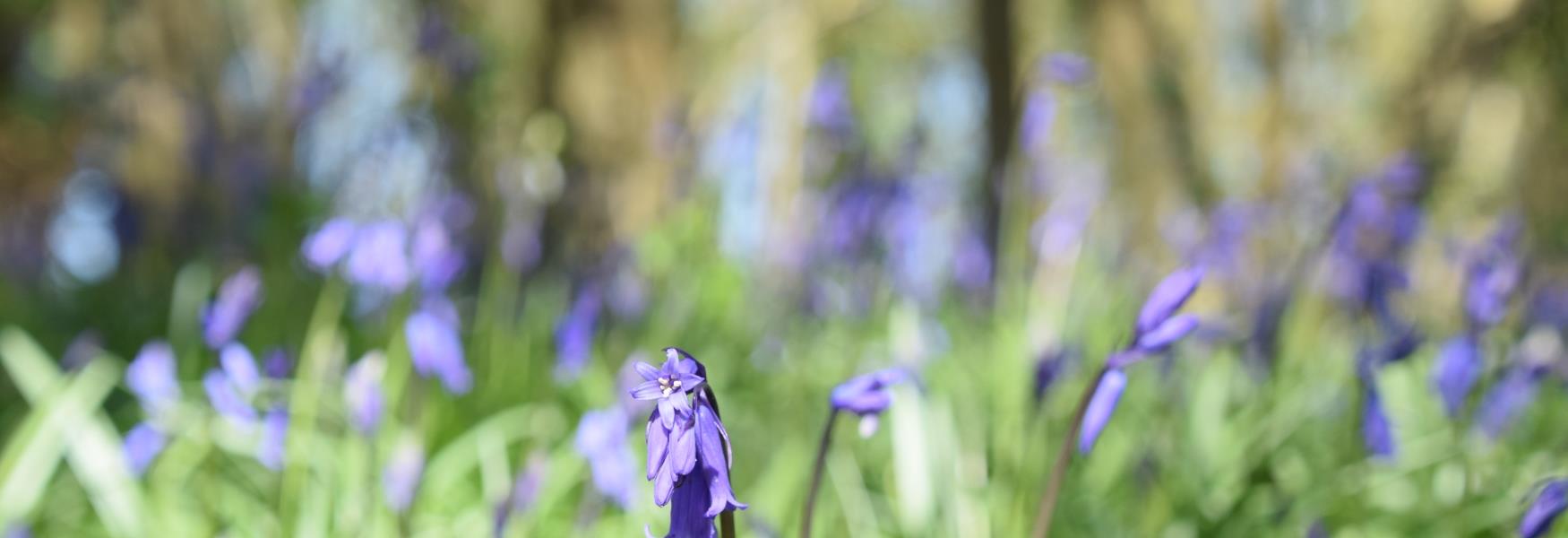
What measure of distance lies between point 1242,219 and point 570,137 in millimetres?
2806

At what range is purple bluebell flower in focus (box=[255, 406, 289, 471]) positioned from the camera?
7.22 ft

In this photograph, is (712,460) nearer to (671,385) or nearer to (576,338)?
(671,385)

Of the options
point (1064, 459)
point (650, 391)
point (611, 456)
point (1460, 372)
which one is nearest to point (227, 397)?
point (611, 456)

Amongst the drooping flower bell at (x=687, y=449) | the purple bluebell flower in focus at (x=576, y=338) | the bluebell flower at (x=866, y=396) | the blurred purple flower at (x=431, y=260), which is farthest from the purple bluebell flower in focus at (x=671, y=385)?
the purple bluebell flower in focus at (x=576, y=338)

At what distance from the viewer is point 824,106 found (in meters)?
4.11

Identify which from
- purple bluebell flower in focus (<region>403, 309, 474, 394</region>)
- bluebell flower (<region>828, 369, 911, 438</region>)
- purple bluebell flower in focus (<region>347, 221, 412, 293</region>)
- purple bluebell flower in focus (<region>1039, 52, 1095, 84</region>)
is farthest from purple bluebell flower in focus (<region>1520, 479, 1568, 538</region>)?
purple bluebell flower in focus (<region>347, 221, 412, 293</region>)

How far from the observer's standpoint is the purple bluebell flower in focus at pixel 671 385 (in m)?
1.00

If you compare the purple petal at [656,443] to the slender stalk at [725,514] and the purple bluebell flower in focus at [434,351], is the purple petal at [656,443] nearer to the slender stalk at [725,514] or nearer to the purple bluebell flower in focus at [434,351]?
the slender stalk at [725,514]

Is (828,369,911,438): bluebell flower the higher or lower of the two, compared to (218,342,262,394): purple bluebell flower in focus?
lower

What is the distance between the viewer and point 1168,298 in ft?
4.24

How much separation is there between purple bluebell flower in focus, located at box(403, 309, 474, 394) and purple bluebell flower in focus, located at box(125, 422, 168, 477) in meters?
0.61

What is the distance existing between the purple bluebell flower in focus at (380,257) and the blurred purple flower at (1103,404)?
1.37m

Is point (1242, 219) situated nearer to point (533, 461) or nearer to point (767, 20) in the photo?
point (533, 461)

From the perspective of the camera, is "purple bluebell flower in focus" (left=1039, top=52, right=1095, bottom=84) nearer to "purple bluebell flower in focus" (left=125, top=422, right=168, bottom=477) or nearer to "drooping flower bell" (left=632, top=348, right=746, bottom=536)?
"drooping flower bell" (left=632, top=348, right=746, bottom=536)
